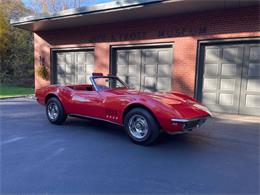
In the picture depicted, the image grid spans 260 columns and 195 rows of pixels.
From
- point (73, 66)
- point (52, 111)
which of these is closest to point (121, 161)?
point (52, 111)

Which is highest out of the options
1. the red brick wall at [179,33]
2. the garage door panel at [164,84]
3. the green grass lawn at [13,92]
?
the red brick wall at [179,33]

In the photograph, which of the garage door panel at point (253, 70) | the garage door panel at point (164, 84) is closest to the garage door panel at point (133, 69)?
the garage door panel at point (164, 84)

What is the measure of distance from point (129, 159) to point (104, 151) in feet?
1.96

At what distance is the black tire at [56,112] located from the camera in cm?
586

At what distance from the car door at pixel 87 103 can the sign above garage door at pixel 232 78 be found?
195 inches

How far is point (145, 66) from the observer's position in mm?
9719

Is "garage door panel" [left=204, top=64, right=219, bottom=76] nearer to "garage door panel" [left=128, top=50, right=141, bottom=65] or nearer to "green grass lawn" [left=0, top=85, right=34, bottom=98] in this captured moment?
"garage door panel" [left=128, top=50, right=141, bottom=65]

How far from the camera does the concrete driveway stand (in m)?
2.89

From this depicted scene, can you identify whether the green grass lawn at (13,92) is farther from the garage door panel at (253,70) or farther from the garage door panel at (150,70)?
the garage door panel at (253,70)

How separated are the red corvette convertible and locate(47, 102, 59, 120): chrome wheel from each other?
1 centimetres

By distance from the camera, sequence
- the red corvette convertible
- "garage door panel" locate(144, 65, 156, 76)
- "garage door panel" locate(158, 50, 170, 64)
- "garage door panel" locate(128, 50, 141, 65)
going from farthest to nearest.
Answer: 1. "garage door panel" locate(128, 50, 141, 65)
2. "garage door panel" locate(144, 65, 156, 76)
3. "garage door panel" locate(158, 50, 170, 64)
4. the red corvette convertible

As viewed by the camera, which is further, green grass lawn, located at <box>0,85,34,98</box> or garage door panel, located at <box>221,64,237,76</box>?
green grass lawn, located at <box>0,85,34,98</box>

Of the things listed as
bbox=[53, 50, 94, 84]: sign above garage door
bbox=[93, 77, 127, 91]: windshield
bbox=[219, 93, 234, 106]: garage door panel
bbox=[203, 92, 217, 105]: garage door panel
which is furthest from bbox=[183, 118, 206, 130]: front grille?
bbox=[53, 50, 94, 84]: sign above garage door

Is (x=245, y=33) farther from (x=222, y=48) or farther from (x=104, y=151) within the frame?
(x=104, y=151)
